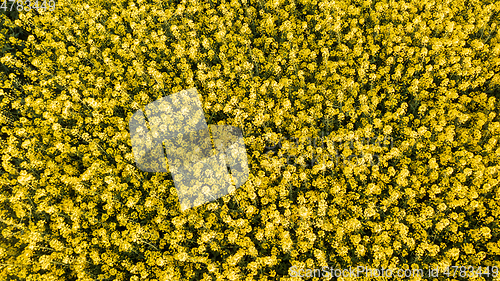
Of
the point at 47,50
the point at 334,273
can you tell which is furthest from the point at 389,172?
the point at 47,50

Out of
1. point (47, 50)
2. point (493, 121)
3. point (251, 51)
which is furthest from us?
point (47, 50)

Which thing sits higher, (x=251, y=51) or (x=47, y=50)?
(x=47, y=50)

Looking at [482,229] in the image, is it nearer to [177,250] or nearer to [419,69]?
[419,69]

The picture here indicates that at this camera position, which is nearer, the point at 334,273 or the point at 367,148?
the point at 334,273

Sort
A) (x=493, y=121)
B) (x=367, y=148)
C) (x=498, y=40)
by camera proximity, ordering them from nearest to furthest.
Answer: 1. (x=367, y=148)
2. (x=493, y=121)
3. (x=498, y=40)

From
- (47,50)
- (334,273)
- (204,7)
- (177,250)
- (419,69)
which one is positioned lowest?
(334,273)

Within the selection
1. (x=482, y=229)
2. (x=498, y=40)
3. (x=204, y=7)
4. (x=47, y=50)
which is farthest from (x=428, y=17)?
(x=47, y=50)
